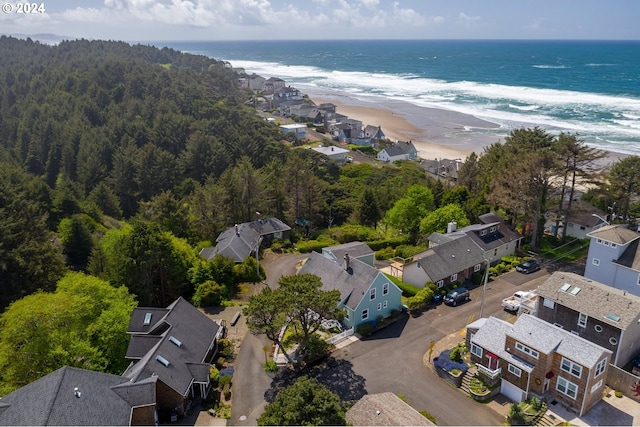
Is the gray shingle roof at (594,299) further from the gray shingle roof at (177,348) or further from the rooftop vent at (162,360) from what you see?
the rooftop vent at (162,360)

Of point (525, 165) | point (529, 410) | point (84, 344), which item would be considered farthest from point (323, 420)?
point (525, 165)

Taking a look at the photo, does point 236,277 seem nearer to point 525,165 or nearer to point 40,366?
point 40,366

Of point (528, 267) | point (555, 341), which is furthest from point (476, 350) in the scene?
point (528, 267)

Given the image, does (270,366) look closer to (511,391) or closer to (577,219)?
(511,391)

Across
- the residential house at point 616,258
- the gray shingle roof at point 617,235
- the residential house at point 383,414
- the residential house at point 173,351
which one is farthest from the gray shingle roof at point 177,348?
the gray shingle roof at point 617,235

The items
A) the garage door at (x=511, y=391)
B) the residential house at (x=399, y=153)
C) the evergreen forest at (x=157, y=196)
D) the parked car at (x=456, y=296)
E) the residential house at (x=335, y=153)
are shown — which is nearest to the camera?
the garage door at (x=511, y=391)

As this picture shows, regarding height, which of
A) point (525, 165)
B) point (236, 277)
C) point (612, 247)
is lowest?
point (236, 277)
